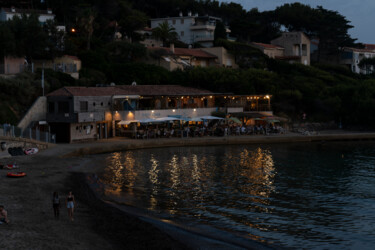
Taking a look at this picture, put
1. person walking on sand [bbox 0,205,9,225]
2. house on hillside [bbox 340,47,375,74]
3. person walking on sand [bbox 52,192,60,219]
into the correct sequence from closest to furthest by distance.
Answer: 1. person walking on sand [bbox 0,205,9,225]
2. person walking on sand [bbox 52,192,60,219]
3. house on hillside [bbox 340,47,375,74]

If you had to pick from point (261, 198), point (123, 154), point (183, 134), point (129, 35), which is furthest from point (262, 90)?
point (261, 198)

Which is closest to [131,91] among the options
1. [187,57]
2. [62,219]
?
Result: [187,57]

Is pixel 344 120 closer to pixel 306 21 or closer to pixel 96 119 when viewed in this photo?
pixel 96 119

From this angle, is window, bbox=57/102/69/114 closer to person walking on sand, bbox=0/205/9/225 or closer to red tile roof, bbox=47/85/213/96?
red tile roof, bbox=47/85/213/96

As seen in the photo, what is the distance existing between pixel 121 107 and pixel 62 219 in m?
32.7

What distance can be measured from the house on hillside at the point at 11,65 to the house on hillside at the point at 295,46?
178ft

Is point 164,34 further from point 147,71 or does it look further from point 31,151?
point 31,151

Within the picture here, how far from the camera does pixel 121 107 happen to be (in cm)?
5334

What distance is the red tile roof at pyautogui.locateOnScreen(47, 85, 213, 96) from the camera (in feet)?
163

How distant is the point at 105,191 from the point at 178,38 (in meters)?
75.4

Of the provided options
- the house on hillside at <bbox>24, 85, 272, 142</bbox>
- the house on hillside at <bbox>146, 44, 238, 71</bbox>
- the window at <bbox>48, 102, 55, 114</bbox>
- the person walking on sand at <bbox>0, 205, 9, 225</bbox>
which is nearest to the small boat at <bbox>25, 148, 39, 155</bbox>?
the house on hillside at <bbox>24, 85, 272, 142</bbox>

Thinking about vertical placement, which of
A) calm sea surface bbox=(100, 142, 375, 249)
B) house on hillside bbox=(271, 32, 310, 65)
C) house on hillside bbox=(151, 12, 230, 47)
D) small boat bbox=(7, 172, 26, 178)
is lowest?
calm sea surface bbox=(100, 142, 375, 249)

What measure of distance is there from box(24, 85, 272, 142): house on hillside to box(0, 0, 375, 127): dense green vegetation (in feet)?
10.4

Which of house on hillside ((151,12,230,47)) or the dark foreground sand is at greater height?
house on hillside ((151,12,230,47))
